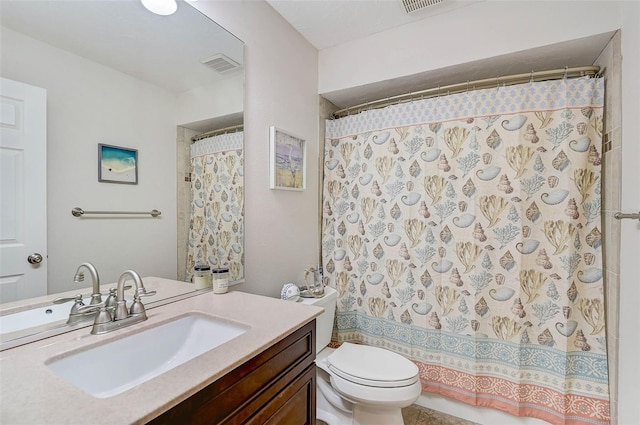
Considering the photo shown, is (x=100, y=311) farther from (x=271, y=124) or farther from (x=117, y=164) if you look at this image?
(x=271, y=124)

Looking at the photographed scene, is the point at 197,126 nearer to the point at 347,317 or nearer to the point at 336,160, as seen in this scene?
the point at 336,160

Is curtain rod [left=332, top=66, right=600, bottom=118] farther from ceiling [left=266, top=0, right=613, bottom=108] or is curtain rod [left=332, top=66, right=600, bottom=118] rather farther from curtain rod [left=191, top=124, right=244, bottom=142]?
curtain rod [left=191, top=124, right=244, bottom=142]

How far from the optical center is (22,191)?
0.80 metres

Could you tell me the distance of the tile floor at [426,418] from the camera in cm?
172

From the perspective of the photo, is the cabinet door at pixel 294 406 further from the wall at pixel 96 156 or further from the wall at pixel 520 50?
the wall at pixel 520 50

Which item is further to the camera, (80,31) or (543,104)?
(543,104)

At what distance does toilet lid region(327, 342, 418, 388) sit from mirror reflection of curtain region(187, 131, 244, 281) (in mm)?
706

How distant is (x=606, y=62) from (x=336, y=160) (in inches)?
60.8

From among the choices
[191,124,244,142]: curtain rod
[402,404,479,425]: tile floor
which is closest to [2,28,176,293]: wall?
[191,124,244,142]: curtain rod

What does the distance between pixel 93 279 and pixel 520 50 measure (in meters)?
2.16

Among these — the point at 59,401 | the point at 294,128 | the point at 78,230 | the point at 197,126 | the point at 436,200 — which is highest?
the point at 294,128

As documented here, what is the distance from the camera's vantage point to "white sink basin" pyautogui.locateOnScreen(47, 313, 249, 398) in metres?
0.76

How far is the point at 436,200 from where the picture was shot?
5.90 feet

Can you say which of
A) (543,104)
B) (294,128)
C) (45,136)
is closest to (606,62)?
(543,104)
